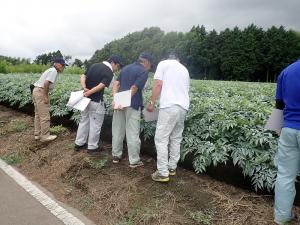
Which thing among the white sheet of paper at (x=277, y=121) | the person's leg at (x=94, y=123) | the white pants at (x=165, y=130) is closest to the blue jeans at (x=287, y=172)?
the white sheet of paper at (x=277, y=121)

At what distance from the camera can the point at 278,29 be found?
64.2m

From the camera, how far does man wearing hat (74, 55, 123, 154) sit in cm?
627

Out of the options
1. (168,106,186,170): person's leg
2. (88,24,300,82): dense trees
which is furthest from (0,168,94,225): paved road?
(88,24,300,82): dense trees

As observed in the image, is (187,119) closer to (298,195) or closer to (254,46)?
(298,195)

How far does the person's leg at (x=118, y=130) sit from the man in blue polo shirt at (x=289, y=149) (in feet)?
8.76

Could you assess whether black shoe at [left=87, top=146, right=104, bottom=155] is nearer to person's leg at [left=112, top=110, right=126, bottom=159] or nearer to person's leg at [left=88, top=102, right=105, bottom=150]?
person's leg at [left=88, top=102, right=105, bottom=150]

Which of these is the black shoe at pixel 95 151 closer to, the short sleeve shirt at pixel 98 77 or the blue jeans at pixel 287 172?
the short sleeve shirt at pixel 98 77

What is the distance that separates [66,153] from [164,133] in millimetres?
2448

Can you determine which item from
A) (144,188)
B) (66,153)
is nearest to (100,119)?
(66,153)

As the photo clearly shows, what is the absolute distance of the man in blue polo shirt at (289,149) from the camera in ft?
12.2

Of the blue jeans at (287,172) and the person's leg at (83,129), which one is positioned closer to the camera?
the blue jeans at (287,172)

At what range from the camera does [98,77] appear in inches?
250

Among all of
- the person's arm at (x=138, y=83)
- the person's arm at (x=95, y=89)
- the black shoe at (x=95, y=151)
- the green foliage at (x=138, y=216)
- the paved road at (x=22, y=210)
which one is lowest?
the paved road at (x=22, y=210)

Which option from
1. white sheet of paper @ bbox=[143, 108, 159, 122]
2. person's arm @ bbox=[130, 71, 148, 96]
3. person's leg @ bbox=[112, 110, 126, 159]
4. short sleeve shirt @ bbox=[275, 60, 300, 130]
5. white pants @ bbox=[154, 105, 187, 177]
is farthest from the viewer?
person's leg @ bbox=[112, 110, 126, 159]
